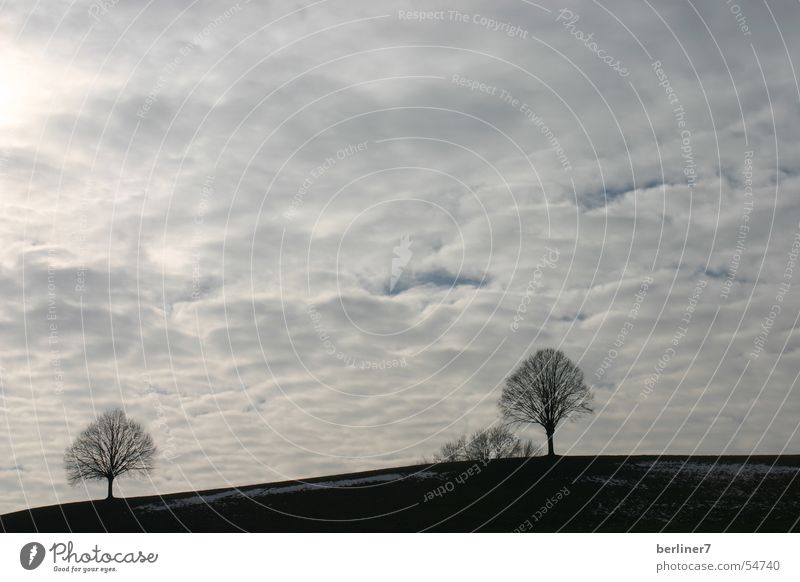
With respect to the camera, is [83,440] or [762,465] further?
[83,440]

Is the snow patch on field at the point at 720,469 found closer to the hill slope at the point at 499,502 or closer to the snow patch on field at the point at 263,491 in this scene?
the hill slope at the point at 499,502

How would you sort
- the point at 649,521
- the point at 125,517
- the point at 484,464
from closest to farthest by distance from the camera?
the point at 649,521, the point at 125,517, the point at 484,464

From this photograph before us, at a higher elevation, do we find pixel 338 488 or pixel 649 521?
pixel 338 488

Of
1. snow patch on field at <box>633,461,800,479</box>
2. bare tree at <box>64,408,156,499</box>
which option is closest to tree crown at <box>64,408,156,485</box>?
bare tree at <box>64,408,156,499</box>
